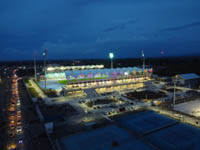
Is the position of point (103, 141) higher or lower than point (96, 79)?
lower

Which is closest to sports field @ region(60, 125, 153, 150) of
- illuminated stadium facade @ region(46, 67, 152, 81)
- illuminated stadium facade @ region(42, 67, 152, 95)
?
illuminated stadium facade @ region(42, 67, 152, 95)

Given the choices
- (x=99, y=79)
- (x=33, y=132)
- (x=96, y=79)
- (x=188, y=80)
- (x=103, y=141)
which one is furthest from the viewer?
(x=188, y=80)

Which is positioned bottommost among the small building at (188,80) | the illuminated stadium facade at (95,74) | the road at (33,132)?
the road at (33,132)

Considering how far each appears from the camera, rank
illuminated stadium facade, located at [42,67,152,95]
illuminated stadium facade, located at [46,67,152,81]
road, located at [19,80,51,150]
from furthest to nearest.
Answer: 1. illuminated stadium facade, located at [46,67,152,81]
2. illuminated stadium facade, located at [42,67,152,95]
3. road, located at [19,80,51,150]

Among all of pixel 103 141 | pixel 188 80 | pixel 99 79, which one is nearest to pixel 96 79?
pixel 99 79

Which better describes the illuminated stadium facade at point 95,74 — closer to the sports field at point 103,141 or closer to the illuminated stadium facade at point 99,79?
the illuminated stadium facade at point 99,79

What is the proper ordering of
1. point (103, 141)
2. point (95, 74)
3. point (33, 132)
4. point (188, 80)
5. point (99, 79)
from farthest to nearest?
point (188, 80), point (95, 74), point (99, 79), point (33, 132), point (103, 141)

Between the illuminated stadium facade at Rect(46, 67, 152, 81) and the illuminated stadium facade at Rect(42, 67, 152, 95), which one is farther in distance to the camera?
the illuminated stadium facade at Rect(46, 67, 152, 81)

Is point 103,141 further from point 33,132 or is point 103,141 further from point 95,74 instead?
point 95,74

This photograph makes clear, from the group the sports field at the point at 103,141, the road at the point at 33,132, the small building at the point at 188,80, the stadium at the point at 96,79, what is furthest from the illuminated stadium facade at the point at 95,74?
the sports field at the point at 103,141

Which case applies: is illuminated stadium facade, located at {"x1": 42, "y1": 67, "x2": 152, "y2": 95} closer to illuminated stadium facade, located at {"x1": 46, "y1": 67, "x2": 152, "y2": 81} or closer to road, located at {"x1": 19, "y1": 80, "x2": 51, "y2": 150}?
illuminated stadium facade, located at {"x1": 46, "y1": 67, "x2": 152, "y2": 81}

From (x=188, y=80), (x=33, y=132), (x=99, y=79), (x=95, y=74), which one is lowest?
(x=33, y=132)
